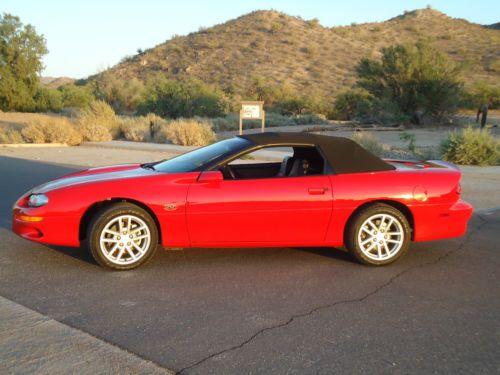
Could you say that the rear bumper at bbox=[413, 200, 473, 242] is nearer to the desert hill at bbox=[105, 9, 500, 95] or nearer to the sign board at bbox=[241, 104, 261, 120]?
the sign board at bbox=[241, 104, 261, 120]

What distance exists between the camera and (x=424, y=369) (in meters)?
3.47

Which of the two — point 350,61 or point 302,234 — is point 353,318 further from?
point 350,61

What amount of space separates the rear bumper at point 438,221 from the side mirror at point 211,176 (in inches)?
84.7

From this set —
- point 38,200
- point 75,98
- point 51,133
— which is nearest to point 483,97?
point 51,133

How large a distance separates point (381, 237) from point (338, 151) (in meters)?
1.04

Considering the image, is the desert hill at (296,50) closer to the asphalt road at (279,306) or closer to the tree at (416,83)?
the tree at (416,83)

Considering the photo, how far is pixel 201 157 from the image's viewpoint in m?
6.00

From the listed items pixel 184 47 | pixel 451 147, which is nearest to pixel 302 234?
pixel 451 147

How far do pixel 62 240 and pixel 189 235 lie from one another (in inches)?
49.9

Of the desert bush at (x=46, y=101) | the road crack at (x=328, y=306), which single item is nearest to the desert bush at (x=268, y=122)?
the desert bush at (x=46, y=101)

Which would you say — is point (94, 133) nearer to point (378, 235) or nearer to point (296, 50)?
point (378, 235)

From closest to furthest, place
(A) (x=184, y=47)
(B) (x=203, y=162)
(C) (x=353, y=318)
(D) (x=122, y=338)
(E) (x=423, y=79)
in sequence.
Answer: (D) (x=122, y=338)
(C) (x=353, y=318)
(B) (x=203, y=162)
(E) (x=423, y=79)
(A) (x=184, y=47)

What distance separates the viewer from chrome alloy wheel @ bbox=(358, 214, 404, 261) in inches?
224

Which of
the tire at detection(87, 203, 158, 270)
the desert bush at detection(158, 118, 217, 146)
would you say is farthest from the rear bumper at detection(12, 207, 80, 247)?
the desert bush at detection(158, 118, 217, 146)
